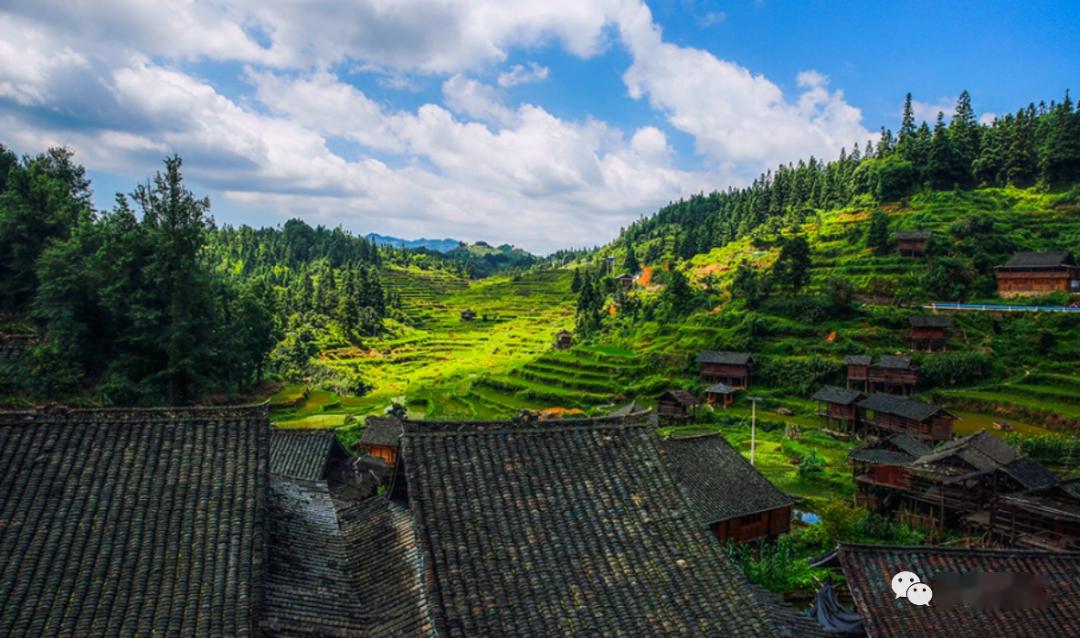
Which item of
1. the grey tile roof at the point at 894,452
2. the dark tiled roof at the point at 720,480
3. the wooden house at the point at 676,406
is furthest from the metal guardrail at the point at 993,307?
the dark tiled roof at the point at 720,480

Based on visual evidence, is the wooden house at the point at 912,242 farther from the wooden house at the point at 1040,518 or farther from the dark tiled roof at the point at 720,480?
the dark tiled roof at the point at 720,480

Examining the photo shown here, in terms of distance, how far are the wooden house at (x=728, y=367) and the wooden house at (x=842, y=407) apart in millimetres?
9199

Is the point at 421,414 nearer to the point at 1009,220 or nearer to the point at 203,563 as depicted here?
the point at 203,563

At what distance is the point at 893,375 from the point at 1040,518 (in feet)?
110

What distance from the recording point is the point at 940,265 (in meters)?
71.0

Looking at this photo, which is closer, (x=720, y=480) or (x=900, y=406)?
(x=720, y=480)

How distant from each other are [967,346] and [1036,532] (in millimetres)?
40501

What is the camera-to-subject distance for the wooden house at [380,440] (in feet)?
144

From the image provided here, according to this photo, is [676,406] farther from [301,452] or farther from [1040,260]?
[1040,260]

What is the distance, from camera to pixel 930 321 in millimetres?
60844

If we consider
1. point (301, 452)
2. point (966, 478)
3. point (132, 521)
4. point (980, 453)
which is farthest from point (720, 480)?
point (132, 521)

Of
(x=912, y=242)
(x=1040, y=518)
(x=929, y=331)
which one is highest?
(x=912, y=242)

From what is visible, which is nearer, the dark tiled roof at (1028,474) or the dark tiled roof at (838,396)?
the dark tiled roof at (1028,474)

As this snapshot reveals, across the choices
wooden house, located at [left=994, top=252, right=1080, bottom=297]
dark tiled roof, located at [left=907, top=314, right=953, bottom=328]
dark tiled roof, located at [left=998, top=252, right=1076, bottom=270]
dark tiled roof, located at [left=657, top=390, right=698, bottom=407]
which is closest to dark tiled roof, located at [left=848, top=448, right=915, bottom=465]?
dark tiled roof, located at [left=657, top=390, right=698, bottom=407]
